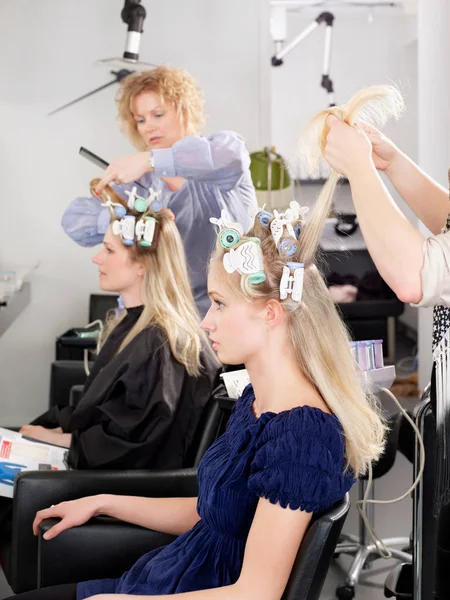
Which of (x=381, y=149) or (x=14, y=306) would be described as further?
(x=14, y=306)

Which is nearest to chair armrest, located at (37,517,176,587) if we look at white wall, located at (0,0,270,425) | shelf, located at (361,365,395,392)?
shelf, located at (361,365,395,392)

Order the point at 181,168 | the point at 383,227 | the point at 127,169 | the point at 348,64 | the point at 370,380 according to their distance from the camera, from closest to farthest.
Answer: the point at 383,227 < the point at 370,380 < the point at 127,169 < the point at 181,168 < the point at 348,64

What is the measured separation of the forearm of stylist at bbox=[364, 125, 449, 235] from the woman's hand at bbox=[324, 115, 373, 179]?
16 cm

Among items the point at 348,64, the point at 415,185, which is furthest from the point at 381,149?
the point at 348,64

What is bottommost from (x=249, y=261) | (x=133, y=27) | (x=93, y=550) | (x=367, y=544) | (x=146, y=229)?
(x=367, y=544)

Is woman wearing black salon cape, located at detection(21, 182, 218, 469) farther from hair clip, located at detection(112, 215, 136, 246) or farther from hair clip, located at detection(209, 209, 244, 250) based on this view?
hair clip, located at detection(209, 209, 244, 250)

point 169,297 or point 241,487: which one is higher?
point 169,297

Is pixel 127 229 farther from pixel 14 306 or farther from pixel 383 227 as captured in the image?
pixel 14 306

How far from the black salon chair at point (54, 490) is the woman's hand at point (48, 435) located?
1.59ft

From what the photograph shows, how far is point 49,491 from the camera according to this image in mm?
2061

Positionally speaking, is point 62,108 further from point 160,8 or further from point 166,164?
point 166,164

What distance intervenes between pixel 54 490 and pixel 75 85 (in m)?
2.98

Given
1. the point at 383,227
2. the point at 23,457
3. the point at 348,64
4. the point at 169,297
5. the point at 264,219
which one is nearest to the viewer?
the point at 383,227

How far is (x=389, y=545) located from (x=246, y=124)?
7.69 feet
